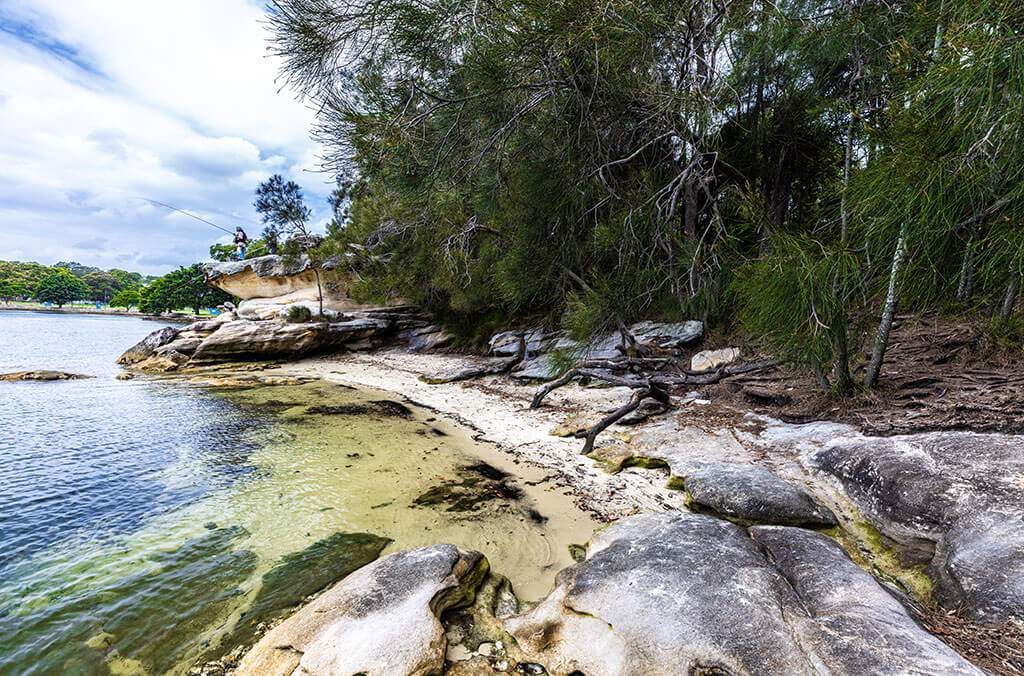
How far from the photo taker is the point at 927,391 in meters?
3.23

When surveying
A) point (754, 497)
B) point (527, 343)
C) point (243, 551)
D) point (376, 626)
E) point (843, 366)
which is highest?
point (843, 366)

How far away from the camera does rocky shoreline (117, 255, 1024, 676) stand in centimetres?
150

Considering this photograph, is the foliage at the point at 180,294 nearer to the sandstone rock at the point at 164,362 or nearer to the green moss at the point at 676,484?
the sandstone rock at the point at 164,362

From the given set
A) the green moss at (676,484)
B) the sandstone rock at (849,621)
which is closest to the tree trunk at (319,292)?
the green moss at (676,484)

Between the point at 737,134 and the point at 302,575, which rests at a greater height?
the point at 737,134

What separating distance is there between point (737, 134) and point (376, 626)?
7.31m

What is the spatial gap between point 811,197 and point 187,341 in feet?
55.9

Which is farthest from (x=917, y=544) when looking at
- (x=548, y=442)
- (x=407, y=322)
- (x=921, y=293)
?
(x=407, y=322)

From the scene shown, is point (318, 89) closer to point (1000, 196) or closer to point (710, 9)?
point (710, 9)

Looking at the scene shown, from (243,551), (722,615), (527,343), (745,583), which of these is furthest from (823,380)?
(527,343)

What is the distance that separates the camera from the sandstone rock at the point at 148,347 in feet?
42.6

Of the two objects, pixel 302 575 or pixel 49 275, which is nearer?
pixel 302 575

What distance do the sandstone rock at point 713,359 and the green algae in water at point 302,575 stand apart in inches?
201

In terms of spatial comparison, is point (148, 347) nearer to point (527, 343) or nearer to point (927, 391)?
point (527, 343)
